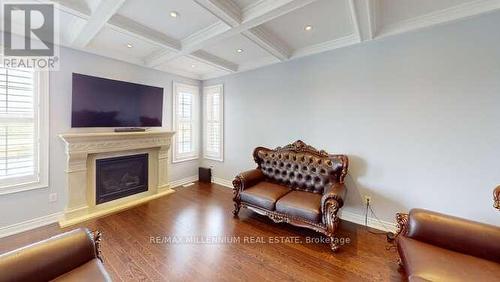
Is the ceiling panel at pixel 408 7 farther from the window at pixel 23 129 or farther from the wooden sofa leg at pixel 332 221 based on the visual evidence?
the window at pixel 23 129

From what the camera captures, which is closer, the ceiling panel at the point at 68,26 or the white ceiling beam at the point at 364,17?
the white ceiling beam at the point at 364,17

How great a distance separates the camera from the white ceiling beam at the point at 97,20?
1.88m

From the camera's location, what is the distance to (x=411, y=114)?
8.01 feet

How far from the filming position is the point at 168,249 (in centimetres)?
223

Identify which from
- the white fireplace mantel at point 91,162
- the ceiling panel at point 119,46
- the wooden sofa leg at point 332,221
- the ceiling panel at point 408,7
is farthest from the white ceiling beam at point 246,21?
the wooden sofa leg at point 332,221

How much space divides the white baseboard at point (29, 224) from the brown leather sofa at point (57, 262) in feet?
6.64

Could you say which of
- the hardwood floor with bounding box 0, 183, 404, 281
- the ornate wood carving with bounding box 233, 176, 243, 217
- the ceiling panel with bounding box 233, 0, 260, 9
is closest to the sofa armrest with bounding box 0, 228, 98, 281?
the hardwood floor with bounding box 0, 183, 404, 281

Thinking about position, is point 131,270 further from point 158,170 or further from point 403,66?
point 403,66

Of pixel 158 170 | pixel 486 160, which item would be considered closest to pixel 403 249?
pixel 486 160

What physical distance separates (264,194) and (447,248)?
1817 mm

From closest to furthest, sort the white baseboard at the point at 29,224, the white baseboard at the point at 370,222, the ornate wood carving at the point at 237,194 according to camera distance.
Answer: the white baseboard at the point at 29,224 < the white baseboard at the point at 370,222 < the ornate wood carving at the point at 237,194

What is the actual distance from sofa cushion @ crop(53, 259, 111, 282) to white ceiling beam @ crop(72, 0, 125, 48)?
6.95 feet

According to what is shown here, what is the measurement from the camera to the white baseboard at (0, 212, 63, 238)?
2.45 metres

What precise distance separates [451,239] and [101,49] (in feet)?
15.2
